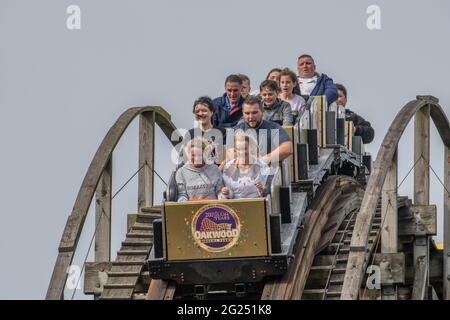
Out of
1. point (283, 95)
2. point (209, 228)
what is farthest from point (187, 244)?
point (283, 95)

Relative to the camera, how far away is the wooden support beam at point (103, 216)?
15.8 meters

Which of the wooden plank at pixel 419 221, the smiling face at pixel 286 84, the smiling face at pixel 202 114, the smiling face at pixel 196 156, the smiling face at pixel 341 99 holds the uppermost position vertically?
the smiling face at pixel 286 84

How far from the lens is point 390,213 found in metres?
15.4

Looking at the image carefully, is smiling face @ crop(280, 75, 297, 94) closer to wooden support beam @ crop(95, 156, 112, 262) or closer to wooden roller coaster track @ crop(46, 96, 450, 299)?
wooden roller coaster track @ crop(46, 96, 450, 299)

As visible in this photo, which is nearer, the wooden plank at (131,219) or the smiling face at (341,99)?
the wooden plank at (131,219)

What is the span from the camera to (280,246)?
1368cm

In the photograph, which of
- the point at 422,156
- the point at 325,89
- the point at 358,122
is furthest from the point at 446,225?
the point at 358,122

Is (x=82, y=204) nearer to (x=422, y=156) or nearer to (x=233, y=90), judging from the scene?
(x=233, y=90)

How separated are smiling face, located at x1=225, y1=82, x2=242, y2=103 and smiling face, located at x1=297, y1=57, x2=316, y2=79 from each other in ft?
8.42

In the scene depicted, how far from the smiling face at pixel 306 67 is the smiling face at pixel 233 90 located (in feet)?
8.42

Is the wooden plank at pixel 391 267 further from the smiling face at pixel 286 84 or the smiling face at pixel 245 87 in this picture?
the smiling face at pixel 245 87

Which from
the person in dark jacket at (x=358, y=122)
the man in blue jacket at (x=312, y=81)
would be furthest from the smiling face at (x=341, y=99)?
the man in blue jacket at (x=312, y=81)

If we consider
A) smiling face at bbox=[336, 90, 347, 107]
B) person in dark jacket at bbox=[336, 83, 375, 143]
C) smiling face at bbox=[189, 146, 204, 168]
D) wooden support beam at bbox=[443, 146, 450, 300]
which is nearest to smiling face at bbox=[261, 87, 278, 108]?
smiling face at bbox=[189, 146, 204, 168]
